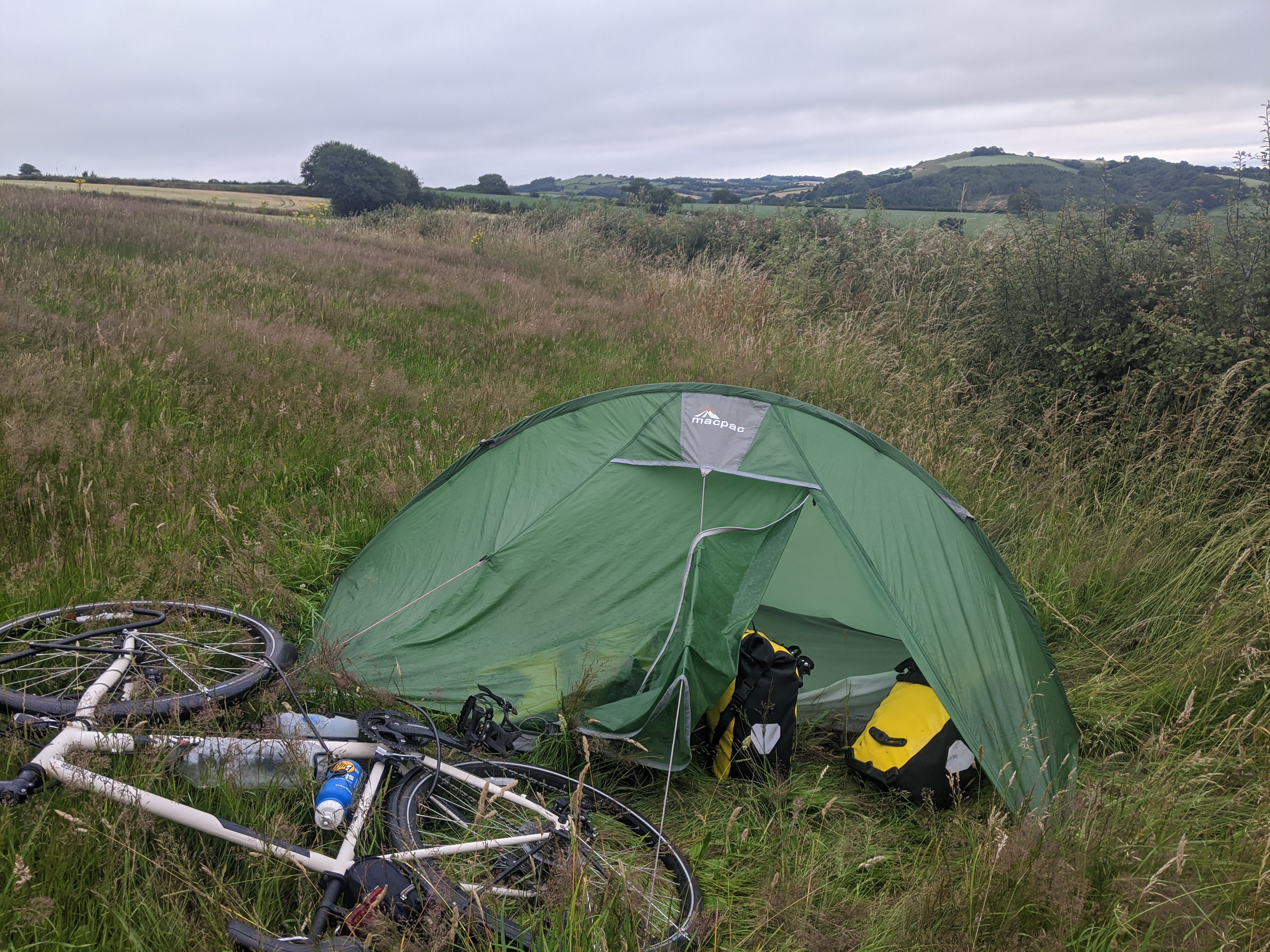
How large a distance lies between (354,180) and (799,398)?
67.4 ft

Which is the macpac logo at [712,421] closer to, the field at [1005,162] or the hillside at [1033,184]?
the hillside at [1033,184]

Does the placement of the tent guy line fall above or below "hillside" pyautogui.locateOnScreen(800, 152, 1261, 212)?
below

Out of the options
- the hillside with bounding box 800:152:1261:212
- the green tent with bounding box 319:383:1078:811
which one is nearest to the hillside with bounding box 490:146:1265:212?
the hillside with bounding box 800:152:1261:212

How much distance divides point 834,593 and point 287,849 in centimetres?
302

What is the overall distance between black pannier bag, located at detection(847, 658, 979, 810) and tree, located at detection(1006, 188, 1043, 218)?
20.1 ft

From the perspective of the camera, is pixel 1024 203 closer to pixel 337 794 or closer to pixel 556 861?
pixel 556 861

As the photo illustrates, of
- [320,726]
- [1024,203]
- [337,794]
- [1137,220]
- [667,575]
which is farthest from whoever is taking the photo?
[1024,203]

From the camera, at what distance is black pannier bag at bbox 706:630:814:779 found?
2910 millimetres

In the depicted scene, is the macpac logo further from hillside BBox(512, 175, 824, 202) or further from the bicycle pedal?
hillside BBox(512, 175, 824, 202)

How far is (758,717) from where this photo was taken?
9.57 feet

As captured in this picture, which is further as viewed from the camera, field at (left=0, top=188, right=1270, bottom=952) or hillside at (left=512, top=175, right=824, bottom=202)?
hillside at (left=512, top=175, right=824, bottom=202)

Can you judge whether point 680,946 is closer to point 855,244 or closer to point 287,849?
point 287,849

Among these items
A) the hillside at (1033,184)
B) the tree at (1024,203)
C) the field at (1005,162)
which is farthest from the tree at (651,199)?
the tree at (1024,203)

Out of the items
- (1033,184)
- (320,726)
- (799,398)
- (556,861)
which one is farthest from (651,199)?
(556,861)
